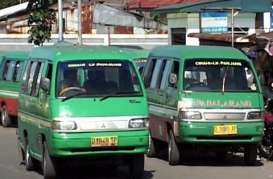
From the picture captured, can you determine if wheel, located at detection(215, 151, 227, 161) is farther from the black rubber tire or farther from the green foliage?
the green foliage

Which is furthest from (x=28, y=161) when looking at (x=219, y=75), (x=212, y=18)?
(x=212, y=18)

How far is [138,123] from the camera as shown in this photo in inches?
456

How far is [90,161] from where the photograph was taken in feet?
39.1

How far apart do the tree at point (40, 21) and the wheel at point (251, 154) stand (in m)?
18.7

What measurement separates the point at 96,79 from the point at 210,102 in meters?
2.64

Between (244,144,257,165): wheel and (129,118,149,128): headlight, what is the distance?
3157mm

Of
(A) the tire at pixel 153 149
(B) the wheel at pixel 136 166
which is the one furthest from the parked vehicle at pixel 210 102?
(B) the wheel at pixel 136 166

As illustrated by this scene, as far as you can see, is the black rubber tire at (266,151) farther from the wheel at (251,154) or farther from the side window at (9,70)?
the side window at (9,70)

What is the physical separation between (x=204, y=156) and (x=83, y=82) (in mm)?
4544

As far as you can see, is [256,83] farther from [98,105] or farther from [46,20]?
[46,20]

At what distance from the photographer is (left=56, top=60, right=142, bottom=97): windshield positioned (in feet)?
38.5

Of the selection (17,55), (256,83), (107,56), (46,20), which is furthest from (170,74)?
(46,20)

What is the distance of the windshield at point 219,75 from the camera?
1400cm

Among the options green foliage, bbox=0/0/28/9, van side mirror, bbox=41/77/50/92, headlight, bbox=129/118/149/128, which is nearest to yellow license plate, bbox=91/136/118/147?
headlight, bbox=129/118/149/128
